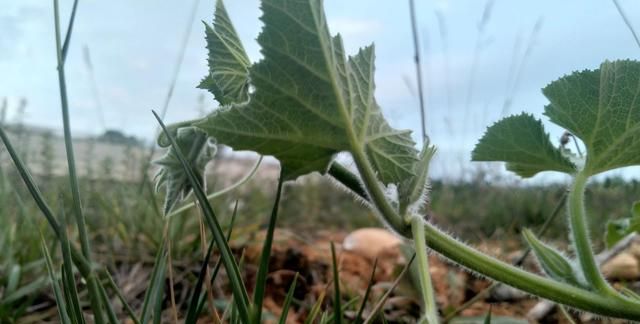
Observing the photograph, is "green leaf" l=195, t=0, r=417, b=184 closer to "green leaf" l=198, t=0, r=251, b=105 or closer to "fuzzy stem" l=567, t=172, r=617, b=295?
"green leaf" l=198, t=0, r=251, b=105

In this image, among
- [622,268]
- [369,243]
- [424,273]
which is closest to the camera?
[424,273]

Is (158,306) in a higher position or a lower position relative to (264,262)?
lower

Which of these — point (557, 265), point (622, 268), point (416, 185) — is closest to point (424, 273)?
point (416, 185)

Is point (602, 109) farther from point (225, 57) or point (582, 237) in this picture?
point (225, 57)

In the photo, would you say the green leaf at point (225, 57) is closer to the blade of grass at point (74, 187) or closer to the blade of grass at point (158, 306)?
the blade of grass at point (74, 187)

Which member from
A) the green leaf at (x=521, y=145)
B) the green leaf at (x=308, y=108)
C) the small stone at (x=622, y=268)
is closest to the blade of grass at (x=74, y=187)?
the green leaf at (x=308, y=108)

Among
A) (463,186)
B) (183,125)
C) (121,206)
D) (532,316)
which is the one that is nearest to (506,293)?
(532,316)

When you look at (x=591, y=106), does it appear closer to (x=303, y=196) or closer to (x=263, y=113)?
(x=263, y=113)
